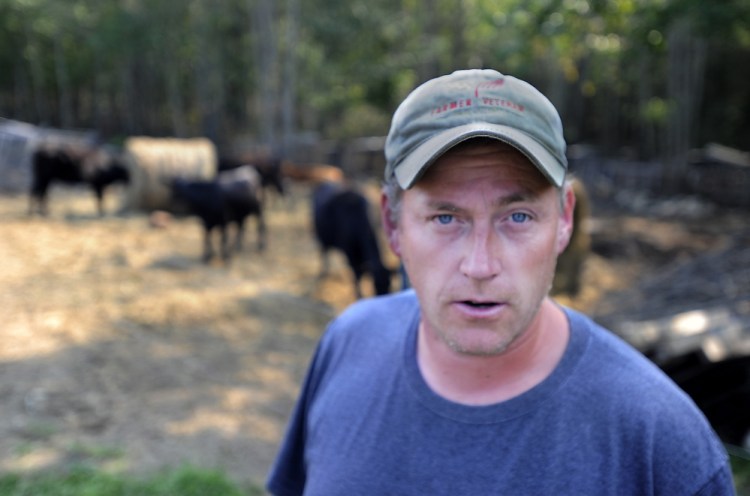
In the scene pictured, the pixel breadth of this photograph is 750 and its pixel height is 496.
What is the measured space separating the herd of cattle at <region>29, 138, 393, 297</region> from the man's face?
23.8 feet

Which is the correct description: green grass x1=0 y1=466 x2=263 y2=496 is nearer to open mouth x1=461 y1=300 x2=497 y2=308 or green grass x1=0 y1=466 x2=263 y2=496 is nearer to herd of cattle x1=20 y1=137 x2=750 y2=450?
open mouth x1=461 y1=300 x2=497 y2=308

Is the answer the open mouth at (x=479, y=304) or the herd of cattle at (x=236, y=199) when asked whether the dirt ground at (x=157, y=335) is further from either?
the open mouth at (x=479, y=304)

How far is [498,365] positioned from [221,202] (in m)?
10.0

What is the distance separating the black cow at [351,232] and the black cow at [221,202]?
5.06 feet

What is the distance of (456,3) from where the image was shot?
88.7ft

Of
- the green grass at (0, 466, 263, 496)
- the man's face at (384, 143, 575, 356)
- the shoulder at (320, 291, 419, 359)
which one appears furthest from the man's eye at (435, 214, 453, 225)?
the green grass at (0, 466, 263, 496)

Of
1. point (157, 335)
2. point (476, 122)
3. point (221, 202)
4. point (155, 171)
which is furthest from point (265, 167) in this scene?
point (476, 122)

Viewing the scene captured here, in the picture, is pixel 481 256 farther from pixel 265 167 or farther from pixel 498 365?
pixel 265 167

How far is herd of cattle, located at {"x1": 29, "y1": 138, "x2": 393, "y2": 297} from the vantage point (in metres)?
9.41

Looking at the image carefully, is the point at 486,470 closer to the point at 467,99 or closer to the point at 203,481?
the point at 467,99

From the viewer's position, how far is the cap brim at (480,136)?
1.32 metres

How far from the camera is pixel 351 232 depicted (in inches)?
372

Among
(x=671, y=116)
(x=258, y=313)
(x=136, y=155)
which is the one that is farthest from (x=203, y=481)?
(x=671, y=116)

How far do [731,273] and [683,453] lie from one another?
7849 millimetres
